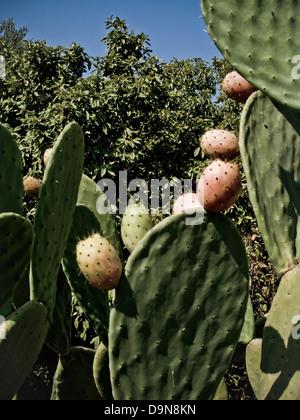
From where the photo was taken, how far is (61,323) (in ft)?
4.98

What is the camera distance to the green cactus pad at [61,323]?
1521mm

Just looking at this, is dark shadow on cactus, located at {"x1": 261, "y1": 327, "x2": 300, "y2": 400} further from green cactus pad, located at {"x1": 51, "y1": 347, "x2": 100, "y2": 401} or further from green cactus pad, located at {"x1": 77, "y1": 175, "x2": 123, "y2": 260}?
green cactus pad, located at {"x1": 51, "y1": 347, "x2": 100, "y2": 401}

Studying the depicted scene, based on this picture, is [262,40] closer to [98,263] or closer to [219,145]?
[219,145]

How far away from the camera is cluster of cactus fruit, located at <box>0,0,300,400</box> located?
1095mm

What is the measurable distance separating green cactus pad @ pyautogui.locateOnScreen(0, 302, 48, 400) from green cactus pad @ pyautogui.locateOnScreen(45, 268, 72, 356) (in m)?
0.32

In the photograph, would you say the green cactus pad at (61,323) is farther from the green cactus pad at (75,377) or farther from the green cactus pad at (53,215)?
the green cactus pad at (53,215)

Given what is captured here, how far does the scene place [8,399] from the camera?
3.62ft

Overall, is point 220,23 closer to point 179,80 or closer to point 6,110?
point 6,110

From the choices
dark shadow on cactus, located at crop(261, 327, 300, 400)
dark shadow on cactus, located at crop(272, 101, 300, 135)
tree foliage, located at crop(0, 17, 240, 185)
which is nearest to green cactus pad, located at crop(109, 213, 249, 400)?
dark shadow on cactus, located at crop(261, 327, 300, 400)

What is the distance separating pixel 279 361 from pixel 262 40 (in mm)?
921

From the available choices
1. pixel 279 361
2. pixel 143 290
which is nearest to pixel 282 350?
pixel 279 361

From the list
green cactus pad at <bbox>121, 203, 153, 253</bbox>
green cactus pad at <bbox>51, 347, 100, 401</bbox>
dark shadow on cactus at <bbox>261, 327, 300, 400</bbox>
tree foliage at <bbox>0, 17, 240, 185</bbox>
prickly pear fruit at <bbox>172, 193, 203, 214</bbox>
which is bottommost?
green cactus pad at <bbox>51, 347, 100, 401</bbox>

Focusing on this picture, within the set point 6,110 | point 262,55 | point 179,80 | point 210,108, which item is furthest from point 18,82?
point 262,55

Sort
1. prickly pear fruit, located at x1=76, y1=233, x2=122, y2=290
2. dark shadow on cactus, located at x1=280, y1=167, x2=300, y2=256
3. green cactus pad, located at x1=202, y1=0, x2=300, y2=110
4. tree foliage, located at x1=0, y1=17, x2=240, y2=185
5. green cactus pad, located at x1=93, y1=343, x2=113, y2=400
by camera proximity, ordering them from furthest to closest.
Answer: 1. tree foliage, located at x1=0, y1=17, x2=240, y2=185
2. green cactus pad, located at x1=93, y1=343, x2=113, y2=400
3. dark shadow on cactus, located at x1=280, y1=167, x2=300, y2=256
4. green cactus pad, located at x1=202, y1=0, x2=300, y2=110
5. prickly pear fruit, located at x1=76, y1=233, x2=122, y2=290
